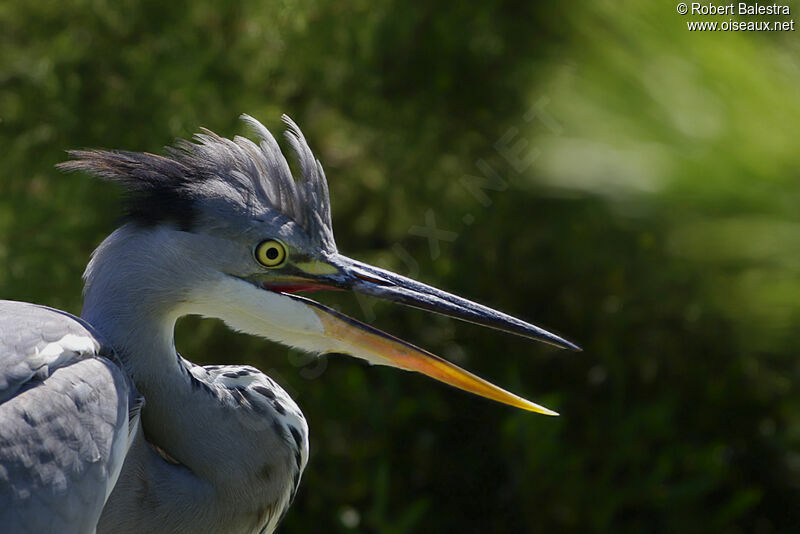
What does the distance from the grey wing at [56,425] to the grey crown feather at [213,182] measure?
0.88 feet

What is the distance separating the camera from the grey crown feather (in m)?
1.87

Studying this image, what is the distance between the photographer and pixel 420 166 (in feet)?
13.5

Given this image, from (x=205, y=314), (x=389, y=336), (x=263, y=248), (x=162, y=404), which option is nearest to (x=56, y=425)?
(x=162, y=404)

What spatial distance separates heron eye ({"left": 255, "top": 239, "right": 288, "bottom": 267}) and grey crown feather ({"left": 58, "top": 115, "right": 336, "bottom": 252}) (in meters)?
0.06

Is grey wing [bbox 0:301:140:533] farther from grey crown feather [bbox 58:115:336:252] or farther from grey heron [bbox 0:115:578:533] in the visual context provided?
grey crown feather [bbox 58:115:336:252]

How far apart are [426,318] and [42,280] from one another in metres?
1.45

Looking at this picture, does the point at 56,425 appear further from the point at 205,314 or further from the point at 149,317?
the point at 205,314

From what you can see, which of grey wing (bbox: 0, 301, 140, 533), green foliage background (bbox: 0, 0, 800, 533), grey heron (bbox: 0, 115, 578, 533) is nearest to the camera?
grey wing (bbox: 0, 301, 140, 533)

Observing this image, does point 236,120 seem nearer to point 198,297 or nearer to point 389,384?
point 389,384

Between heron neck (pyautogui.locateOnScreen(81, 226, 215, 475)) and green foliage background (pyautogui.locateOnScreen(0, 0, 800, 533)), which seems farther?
green foliage background (pyautogui.locateOnScreen(0, 0, 800, 533))

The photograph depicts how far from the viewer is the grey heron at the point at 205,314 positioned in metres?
1.85

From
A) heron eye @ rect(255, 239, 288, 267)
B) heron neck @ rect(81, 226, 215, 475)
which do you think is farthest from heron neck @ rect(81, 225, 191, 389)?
heron eye @ rect(255, 239, 288, 267)

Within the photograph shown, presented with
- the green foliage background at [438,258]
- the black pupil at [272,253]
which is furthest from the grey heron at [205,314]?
the green foliage background at [438,258]

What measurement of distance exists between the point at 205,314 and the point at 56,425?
38cm
